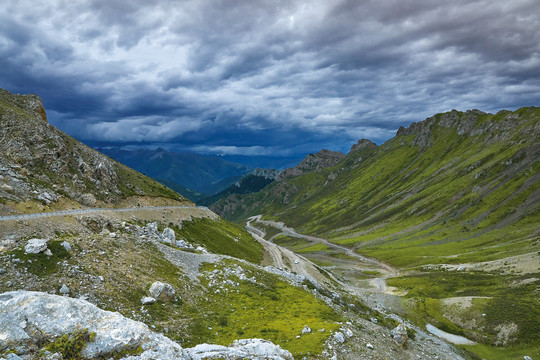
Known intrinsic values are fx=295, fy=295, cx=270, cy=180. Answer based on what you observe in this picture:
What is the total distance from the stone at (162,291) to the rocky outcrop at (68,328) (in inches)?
728

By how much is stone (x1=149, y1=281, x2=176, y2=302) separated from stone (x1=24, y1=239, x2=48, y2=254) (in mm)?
13129

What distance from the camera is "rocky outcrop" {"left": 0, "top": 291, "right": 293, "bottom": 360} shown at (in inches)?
610

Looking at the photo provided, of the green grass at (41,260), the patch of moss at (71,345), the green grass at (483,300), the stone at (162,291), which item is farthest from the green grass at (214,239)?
the patch of moss at (71,345)

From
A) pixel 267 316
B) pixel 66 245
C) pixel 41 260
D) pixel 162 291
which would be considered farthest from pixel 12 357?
pixel 267 316

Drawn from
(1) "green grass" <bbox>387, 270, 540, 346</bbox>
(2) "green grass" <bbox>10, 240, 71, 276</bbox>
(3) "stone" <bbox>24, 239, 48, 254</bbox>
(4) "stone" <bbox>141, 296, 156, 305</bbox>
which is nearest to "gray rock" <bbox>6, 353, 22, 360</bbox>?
(4) "stone" <bbox>141, 296, 156, 305</bbox>

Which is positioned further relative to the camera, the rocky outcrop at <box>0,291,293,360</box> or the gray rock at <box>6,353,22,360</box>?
the rocky outcrop at <box>0,291,293,360</box>

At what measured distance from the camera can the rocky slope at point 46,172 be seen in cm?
6116

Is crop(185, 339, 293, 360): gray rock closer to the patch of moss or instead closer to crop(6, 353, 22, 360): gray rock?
the patch of moss

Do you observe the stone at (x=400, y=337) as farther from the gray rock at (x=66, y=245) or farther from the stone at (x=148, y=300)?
the gray rock at (x=66, y=245)

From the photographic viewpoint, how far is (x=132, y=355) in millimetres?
16266

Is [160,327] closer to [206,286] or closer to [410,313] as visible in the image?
[206,286]

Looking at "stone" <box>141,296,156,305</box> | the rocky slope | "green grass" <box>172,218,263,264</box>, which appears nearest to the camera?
"stone" <box>141,296,156,305</box>

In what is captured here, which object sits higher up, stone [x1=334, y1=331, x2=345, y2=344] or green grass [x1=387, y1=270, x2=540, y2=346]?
stone [x1=334, y1=331, x2=345, y2=344]

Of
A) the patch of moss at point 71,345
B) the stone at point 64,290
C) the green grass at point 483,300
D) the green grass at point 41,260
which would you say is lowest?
the green grass at point 483,300
